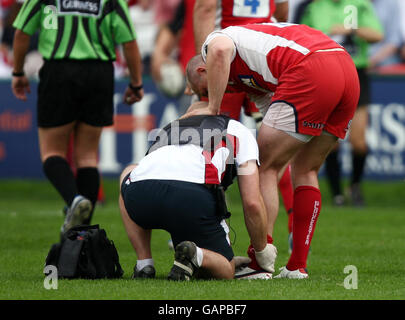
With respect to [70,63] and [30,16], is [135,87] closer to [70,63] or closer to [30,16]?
[70,63]

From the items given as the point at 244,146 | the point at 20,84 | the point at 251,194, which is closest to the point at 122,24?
the point at 20,84

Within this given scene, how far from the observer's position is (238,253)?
679cm

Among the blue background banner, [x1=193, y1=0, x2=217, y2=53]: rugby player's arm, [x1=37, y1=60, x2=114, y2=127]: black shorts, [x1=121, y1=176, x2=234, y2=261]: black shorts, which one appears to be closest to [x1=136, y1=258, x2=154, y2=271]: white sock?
[x1=121, y1=176, x2=234, y2=261]: black shorts

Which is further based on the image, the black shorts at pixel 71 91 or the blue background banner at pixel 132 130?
the blue background banner at pixel 132 130

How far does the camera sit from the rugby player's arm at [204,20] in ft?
21.4

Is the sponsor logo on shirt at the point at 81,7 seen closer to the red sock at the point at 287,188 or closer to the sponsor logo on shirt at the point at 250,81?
the red sock at the point at 287,188

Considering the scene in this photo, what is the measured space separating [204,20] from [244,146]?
172 centimetres

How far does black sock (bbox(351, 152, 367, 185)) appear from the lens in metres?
10.7

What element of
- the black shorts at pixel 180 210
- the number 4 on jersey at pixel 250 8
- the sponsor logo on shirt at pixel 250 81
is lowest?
the black shorts at pixel 180 210

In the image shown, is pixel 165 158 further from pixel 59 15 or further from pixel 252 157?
pixel 59 15

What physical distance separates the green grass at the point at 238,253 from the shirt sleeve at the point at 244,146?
2.13 ft

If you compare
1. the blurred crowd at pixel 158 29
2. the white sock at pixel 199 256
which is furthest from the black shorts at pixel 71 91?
the blurred crowd at pixel 158 29

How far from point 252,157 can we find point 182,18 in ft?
22.2

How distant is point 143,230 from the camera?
5.26 m
